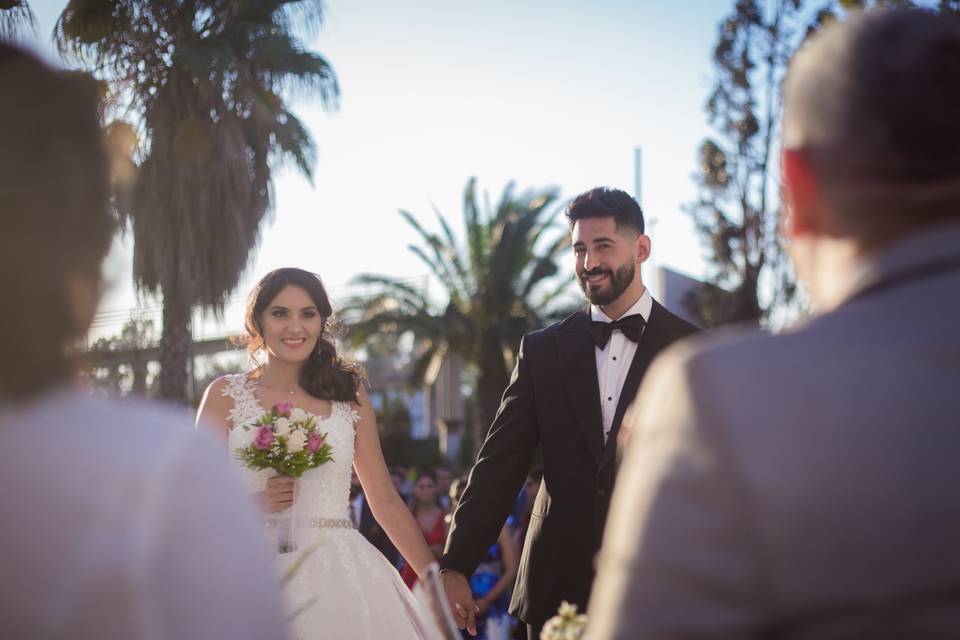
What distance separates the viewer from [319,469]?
17.6 feet

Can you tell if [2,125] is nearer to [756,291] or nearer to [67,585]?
[67,585]

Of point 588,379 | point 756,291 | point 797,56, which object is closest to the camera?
point 797,56

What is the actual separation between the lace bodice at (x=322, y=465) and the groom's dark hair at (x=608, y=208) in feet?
5.46

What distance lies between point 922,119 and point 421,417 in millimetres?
54507

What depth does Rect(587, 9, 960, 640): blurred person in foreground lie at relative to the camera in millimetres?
1063

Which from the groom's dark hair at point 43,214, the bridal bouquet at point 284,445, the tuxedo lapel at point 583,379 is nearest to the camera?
the groom's dark hair at point 43,214

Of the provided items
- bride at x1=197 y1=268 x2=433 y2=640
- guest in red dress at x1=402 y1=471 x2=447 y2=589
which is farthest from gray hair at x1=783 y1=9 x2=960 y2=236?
guest in red dress at x1=402 y1=471 x2=447 y2=589

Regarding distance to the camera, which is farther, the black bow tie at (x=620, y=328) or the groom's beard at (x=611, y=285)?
the groom's beard at (x=611, y=285)

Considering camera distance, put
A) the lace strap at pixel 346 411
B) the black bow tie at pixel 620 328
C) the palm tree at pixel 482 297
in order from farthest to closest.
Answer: the palm tree at pixel 482 297
the lace strap at pixel 346 411
the black bow tie at pixel 620 328

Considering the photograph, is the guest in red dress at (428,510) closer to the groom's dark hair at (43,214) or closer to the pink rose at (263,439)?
the pink rose at (263,439)

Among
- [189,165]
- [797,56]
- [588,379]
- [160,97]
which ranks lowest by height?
[588,379]

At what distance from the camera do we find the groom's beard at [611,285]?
4828 mm

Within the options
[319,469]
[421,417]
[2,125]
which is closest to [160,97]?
[319,469]

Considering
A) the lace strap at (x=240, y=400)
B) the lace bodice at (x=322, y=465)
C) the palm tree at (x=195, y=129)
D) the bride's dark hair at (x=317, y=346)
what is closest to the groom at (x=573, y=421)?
the lace bodice at (x=322, y=465)
